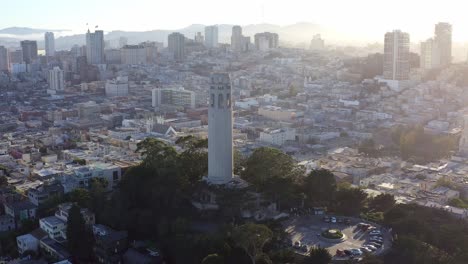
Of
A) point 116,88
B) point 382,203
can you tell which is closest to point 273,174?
point 382,203

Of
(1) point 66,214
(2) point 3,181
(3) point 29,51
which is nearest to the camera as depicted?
(1) point 66,214

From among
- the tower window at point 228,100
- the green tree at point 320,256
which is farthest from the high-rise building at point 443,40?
the green tree at point 320,256

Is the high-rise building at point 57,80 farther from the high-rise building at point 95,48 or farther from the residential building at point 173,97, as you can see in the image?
the high-rise building at point 95,48

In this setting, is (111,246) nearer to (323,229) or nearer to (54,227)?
(54,227)

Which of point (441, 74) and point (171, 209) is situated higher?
point (441, 74)

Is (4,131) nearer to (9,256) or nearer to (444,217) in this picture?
(9,256)

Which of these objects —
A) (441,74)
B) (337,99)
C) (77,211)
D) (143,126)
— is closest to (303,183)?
(77,211)
